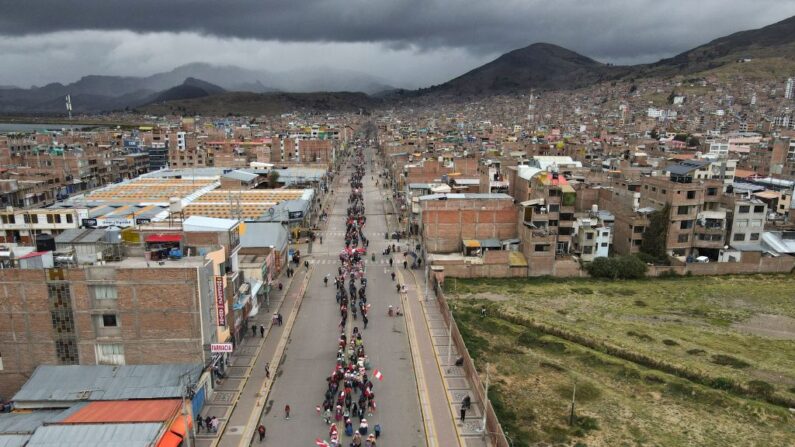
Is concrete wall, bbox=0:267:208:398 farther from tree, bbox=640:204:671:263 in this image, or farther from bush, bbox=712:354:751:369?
tree, bbox=640:204:671:263

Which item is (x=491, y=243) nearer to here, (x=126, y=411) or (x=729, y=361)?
(x=729, y=361)

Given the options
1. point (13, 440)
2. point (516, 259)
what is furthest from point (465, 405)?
point (516, 259)

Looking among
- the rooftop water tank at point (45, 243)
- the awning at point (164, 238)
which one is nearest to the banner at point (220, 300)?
the awning at point (164, 238)

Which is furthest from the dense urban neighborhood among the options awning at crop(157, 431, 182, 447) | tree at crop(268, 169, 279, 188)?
tree at crop(268, 169, 279, 188)

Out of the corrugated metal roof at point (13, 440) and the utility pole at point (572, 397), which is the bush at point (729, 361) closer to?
the utility pole at point (572, 397)

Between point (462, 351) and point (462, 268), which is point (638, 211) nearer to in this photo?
point (462, 268)
